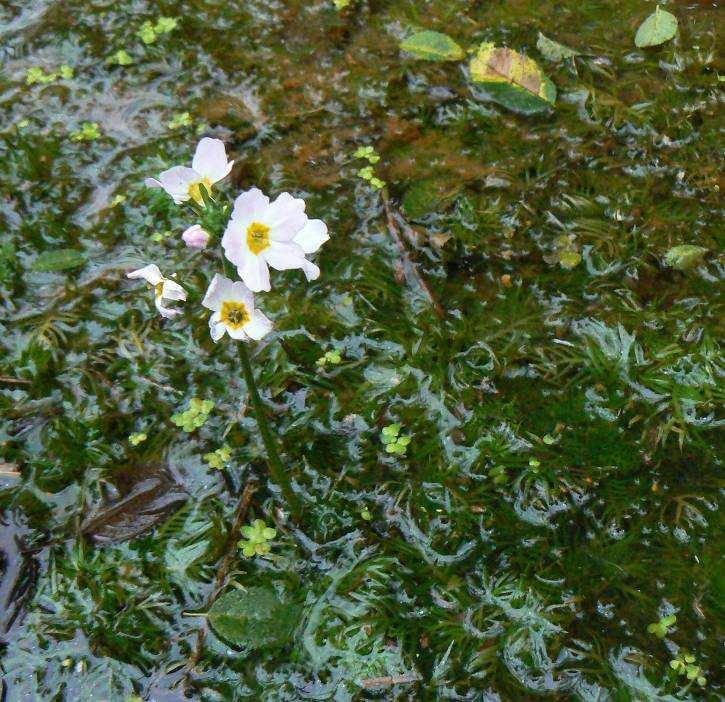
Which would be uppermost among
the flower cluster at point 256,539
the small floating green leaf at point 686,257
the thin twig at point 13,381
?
the thin twig at point 13,381

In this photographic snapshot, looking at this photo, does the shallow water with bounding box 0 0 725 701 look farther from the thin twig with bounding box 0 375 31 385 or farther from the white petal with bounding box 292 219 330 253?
the white petal with bounding box 292 219 330 253

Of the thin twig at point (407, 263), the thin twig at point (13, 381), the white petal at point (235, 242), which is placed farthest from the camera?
the thin twig at point (407, 263)

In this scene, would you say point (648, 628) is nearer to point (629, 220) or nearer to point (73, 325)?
point (629, 220)

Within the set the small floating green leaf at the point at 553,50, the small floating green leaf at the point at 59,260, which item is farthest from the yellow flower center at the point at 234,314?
the small floating green leaf at the point at 553,50

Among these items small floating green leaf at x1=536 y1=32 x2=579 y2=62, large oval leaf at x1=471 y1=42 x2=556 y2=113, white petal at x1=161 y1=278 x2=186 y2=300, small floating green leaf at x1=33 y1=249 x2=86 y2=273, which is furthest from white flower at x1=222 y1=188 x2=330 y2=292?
small floating green leaf at x1=536 y1=32 x2=579 y2=62

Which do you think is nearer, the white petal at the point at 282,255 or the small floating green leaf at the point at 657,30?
the white petal at the point at 282,255

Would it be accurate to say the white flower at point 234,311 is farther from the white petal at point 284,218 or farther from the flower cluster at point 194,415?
the flower cluster at point 194,415

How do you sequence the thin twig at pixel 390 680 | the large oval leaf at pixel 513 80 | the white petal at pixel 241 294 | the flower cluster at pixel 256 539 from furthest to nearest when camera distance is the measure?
the large oval leaf at pixel 513 80
the flower cluster at pixel 256 539
the thin twig at pixel 390 680
the white petal at pixel 241 294

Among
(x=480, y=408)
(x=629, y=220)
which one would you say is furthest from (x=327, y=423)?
(x=629, y=220)
